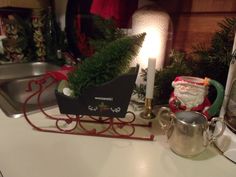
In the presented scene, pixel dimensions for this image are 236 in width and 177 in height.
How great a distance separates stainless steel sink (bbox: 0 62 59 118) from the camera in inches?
29.8

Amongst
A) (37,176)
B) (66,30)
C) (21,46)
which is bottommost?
(37,176)

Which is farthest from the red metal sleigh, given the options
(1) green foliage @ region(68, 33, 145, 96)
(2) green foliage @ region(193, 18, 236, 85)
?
(2) green foliage @ region(193, 18, 236, 85)

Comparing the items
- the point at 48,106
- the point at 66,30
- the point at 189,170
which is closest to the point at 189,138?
the point at 189,170

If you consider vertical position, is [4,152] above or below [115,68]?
below

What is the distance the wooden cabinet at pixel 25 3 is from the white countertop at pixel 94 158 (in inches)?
39.8

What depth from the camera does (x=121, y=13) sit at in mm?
885

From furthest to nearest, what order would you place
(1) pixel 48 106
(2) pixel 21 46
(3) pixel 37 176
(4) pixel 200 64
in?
(2) pixel 21 46
(1) pixel 48 106
(4) pixel 200 64
(3) pixel 37 176

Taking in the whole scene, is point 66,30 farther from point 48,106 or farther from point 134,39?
point 134,39

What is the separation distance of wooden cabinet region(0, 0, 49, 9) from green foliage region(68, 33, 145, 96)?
1.07 meters

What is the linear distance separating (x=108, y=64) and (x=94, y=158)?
22 cm

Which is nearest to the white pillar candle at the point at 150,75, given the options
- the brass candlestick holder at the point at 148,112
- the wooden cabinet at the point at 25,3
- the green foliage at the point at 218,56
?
the brass candlestick holder at the point at 148,112

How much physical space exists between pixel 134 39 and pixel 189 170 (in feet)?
1.05

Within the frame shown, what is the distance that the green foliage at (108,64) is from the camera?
0.52 m

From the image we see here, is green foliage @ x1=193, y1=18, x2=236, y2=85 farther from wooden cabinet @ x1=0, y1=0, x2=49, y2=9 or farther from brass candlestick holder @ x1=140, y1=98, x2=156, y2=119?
wooden cabinet @ x1=0, y1=0, x2=49, y2=9
